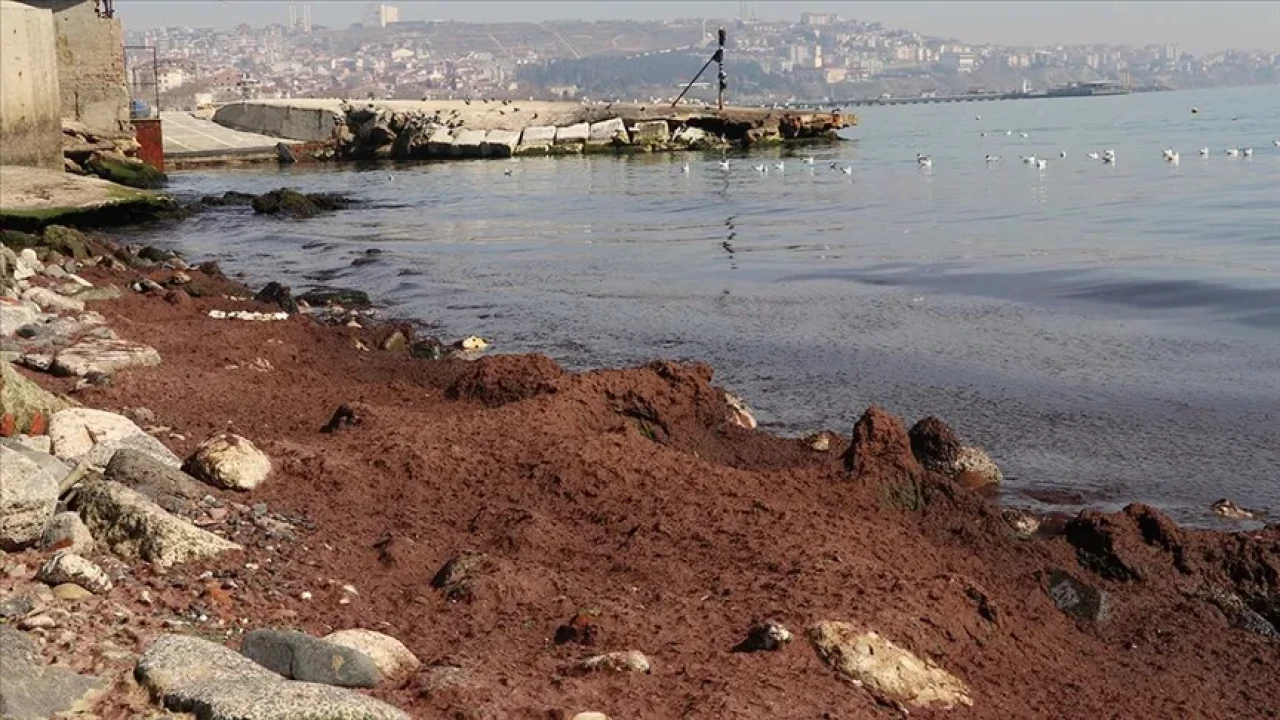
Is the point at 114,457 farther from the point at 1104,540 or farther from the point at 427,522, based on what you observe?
the point at 1104,540

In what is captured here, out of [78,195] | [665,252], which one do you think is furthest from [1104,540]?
[78,195]

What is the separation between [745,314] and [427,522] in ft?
34.3

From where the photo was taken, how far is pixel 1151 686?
5.58 m

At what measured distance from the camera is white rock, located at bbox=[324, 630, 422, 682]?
461 cm

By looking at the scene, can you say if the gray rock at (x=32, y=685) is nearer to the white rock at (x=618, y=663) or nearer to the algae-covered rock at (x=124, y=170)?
the white rock at (x=618, y=663)

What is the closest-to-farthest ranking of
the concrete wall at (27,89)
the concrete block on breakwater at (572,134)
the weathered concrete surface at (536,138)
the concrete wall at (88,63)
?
the concrete wall at (27,89) → the concrete wall at (88,63) → the weathered concrete surface at (536,138) → the concrete block on breakwater at (572,134)

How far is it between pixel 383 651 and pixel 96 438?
2303mm

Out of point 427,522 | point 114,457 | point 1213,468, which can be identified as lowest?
point 1213,468

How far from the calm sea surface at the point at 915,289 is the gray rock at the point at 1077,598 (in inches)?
89.2

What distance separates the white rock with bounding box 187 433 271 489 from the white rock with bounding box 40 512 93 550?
3.66 feet

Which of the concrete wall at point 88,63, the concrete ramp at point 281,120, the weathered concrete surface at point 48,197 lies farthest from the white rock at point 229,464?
the concrete ramp at point 281,120

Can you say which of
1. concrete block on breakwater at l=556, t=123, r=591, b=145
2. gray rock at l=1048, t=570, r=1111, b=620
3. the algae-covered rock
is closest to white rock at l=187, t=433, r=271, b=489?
gray rock at l=1048, t=570, r=1111, b=620

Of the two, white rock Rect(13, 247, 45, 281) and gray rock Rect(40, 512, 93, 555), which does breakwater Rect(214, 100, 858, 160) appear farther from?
gray rock Rect(40, 512, 93, 555)

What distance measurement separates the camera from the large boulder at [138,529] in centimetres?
509
